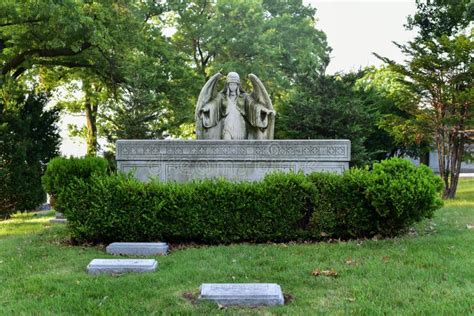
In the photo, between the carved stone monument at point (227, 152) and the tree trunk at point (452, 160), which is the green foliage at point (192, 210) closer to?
the carved stone monument at point (227, 152)

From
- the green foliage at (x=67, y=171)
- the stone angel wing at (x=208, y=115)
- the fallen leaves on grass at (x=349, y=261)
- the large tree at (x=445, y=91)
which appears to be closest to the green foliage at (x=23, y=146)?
the green foliage at (x=67, y=171)

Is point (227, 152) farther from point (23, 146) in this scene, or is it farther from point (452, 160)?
point (452, 160)

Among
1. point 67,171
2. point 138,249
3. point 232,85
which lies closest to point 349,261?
point 138,249

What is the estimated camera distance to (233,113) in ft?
30.5

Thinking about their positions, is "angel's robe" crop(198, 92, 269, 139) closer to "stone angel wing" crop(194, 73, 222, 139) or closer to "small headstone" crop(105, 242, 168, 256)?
"stone angel wing" crop(194, 73, 222, 139)

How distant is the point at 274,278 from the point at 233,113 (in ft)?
16.7

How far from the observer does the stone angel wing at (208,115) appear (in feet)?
30.2

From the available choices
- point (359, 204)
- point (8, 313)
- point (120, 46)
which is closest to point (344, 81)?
point (120, 46)

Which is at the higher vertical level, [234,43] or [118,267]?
[234,43]

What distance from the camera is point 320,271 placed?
16.2 ft

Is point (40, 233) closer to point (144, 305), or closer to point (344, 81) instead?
point (144, 305)

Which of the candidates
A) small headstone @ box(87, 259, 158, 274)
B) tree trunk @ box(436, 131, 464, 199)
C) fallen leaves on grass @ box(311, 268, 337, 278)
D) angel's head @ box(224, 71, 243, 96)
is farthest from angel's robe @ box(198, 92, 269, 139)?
tree trunk @ box(436, 131, 464, 199)

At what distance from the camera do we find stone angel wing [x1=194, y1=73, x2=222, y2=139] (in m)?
9.20

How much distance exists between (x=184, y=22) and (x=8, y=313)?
21296mm
